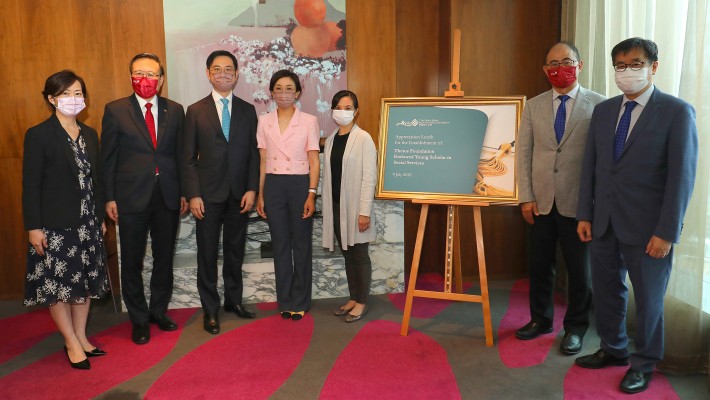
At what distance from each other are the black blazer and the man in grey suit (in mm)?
2424

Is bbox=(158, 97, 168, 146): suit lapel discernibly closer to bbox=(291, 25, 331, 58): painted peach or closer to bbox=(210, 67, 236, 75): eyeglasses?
bbox=(210, 67, 236, 75): eyeglasses

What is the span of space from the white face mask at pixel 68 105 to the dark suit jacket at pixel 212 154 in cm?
62

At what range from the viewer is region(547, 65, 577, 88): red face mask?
276cm

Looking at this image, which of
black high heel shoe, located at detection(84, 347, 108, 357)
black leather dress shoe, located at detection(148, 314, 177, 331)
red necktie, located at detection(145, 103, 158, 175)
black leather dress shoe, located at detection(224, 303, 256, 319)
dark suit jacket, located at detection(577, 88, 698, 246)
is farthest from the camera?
black leather dress shoe, located at detection(224, 303, 256, 319)

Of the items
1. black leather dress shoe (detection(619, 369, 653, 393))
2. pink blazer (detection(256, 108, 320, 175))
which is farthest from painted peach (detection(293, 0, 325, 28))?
black leather dress shoe (detection(619, 369, 653, 393))

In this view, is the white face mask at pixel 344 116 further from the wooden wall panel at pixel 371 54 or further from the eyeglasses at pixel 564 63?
the eyeglasses at pixel 564 63

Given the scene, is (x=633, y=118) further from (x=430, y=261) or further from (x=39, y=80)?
(x=39, y=80)

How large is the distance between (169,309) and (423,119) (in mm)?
2216

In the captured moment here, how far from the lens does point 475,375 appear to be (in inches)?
102

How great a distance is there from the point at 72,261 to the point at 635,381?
2.85m

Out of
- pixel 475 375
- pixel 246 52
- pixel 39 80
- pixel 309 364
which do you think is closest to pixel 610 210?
pixel 475 375

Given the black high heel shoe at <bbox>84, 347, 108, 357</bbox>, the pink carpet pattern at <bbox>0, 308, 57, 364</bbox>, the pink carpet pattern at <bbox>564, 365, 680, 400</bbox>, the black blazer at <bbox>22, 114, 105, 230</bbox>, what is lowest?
the pink carpet pattern at <bbox>0, 308, 57, 364</bbox>

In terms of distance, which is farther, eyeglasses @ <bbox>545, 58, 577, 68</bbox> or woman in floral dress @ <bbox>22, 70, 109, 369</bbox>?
eyeglasses @ <bbox>545, 58, 577, 68</bbox>

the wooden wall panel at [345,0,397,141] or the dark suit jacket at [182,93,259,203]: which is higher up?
the wooden wall panel at [345,0,397,141]
